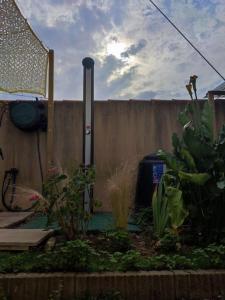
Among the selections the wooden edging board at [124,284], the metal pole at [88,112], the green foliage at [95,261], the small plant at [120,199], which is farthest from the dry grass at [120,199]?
the metal pole at [88,112]

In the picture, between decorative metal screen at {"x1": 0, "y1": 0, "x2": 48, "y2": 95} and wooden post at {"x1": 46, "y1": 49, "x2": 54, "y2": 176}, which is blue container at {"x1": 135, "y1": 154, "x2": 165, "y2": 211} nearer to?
wooden post at {"x1": 46, "y1": 49, "x2": 54, "y2": 176}

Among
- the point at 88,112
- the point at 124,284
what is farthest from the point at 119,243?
the point at 88,112

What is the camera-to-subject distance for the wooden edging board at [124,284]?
230 centimetres

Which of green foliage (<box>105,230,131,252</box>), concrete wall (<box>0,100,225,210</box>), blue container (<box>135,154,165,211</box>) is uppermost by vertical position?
concrete wall (<box>0,100,225,210</box>)

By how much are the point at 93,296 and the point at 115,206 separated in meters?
1.18

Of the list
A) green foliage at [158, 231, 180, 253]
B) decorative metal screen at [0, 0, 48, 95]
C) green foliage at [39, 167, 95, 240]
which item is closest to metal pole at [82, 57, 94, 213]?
decorative metal screen at [0, 0, 48, 95]

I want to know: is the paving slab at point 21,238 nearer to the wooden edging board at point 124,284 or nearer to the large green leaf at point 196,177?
the wooden edging board at point 124,284

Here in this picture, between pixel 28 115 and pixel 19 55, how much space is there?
968mm

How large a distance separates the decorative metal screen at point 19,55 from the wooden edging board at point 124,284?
10.9ft

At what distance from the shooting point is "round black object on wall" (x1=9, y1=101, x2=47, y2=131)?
17.6ft

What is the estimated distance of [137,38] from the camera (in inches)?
214

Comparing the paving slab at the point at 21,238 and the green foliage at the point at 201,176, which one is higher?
the green foliage at the point at 201,176

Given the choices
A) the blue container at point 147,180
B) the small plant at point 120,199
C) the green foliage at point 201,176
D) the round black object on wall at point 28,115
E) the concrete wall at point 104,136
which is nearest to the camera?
the green foliage at point 201,176

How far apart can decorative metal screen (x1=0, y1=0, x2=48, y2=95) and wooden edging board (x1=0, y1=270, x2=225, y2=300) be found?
3319mm
